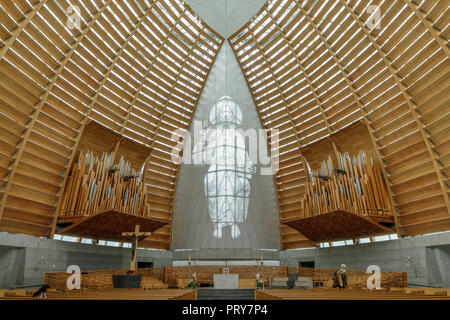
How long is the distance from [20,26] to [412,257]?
67.0 ft

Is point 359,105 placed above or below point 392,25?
below

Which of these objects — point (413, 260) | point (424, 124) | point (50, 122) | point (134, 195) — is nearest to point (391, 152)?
point (424, 124)

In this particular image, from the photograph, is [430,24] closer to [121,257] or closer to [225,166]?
[225,166]

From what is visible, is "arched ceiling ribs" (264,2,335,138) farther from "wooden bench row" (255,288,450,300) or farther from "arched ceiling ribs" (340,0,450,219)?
"wooden bench row" (255,288,450,300)

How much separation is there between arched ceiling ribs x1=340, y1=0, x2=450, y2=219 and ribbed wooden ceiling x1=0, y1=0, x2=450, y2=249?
0.05 meters

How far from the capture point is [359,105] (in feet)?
56.3

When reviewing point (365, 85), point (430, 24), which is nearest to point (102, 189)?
point (365, 85)

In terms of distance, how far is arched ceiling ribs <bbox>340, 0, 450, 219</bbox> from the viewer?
14.2 metres

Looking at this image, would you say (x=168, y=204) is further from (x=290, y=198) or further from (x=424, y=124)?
(x=424, y=124)

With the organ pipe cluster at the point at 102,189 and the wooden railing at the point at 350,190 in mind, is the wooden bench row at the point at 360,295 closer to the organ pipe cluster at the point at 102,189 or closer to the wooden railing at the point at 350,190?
the wooden railing at the point at 350,190

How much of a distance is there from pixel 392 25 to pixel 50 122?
17233mm

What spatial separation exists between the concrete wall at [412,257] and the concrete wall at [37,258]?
1491 centimetres

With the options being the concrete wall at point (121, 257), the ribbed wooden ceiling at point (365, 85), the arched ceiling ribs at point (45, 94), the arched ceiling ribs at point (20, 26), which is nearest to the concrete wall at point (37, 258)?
the concrete wall at point (121, 257)

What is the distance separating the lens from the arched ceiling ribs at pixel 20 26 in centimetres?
1197
